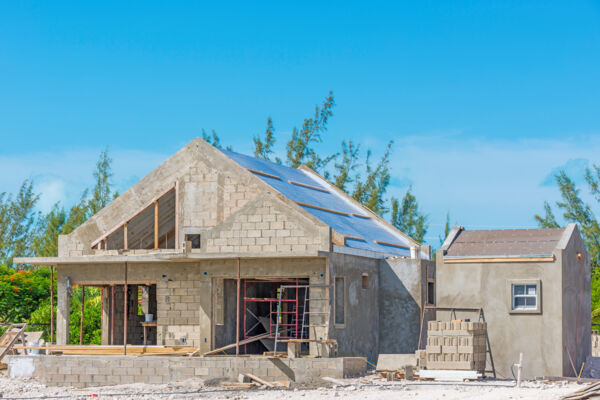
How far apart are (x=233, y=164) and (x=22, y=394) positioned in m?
9.38

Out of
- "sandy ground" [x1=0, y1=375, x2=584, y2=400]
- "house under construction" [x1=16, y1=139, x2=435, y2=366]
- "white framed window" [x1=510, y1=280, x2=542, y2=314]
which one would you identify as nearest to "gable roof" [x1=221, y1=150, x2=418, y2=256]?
"house under construction" [x1=16, y1=139, x2=435, y2=366]

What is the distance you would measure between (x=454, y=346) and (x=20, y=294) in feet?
72.0

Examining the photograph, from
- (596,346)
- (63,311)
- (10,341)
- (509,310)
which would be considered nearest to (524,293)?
(509,310)

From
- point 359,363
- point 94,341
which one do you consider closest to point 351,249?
point 359,363

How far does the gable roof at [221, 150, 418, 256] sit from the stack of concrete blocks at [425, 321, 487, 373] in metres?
4.51

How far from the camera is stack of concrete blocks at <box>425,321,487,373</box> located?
79.3ft

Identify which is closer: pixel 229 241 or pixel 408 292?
pixel 229 241

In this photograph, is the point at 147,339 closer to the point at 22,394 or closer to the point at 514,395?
the point at 22,394

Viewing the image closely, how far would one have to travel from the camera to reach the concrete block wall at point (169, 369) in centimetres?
2448

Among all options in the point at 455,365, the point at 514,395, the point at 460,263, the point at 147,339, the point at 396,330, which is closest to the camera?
the point at 514,395

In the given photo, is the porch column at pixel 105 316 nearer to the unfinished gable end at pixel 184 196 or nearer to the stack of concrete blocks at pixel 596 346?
the unfinished gable end at pixel 184 196

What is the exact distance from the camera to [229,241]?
27.0 metres

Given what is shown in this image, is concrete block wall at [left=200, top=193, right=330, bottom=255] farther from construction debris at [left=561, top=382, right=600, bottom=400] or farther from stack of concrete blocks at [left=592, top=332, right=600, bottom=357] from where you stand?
stack of concrete blocks at [left=592, top=332, right=600, bottom=357]

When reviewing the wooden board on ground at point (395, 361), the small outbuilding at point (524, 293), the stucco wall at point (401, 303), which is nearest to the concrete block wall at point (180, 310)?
the wooden board on ground at point (395, 361)
